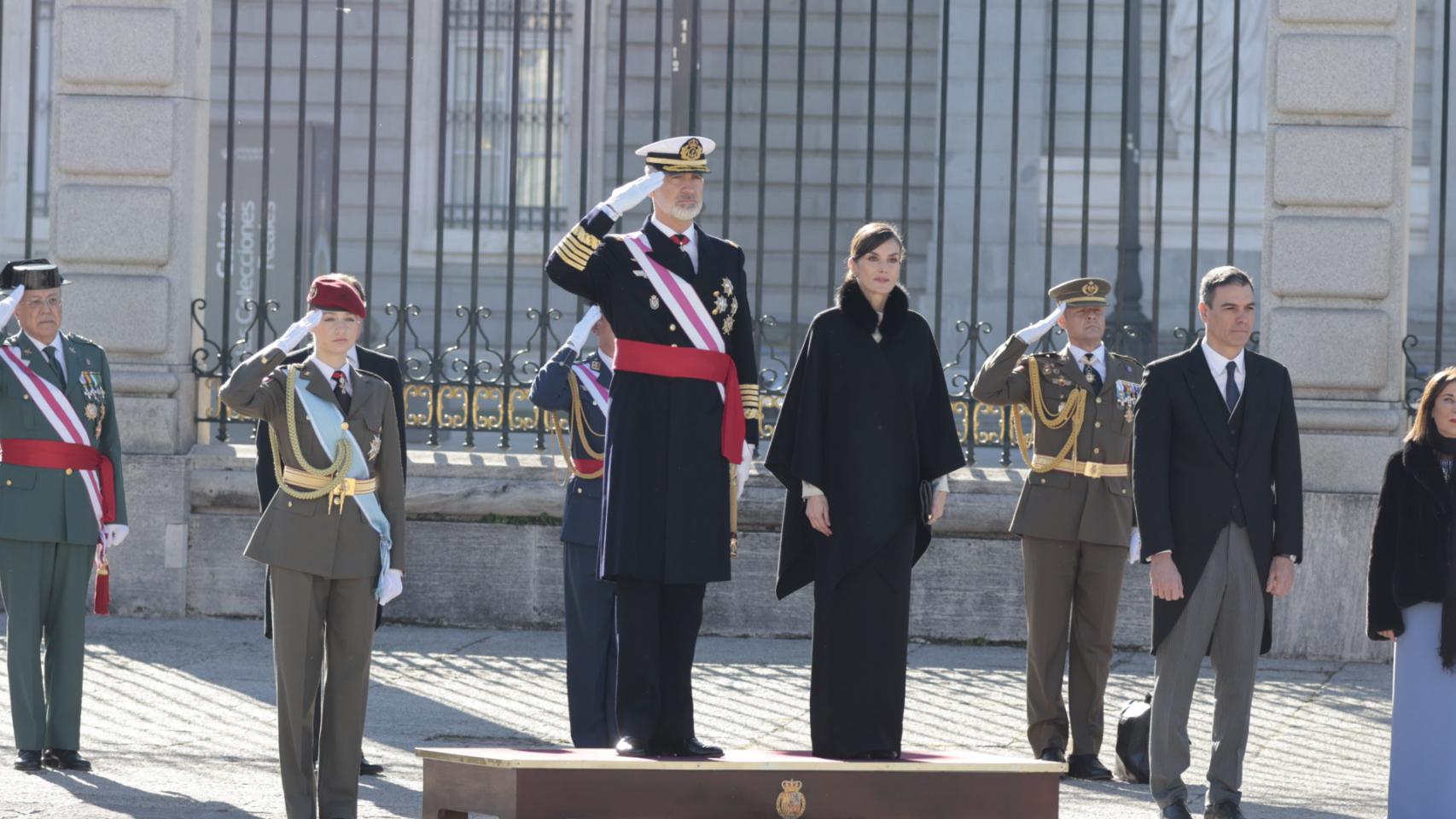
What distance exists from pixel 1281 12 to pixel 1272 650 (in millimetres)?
3055

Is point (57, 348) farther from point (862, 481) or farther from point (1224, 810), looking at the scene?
point (1224, 810)

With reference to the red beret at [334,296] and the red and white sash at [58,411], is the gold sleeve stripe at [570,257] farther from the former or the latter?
the red and white sash at [58,411]

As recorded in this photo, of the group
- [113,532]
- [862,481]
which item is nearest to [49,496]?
[113,532]

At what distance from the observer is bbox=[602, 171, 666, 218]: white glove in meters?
5.61

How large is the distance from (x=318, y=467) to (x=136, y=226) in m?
4.63

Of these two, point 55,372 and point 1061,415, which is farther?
point 1061,415

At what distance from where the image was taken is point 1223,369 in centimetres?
636

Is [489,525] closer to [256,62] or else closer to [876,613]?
[876,613]

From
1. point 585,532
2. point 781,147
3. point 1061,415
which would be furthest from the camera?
point 781,147

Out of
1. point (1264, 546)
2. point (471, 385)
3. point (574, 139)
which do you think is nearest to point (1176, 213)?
point (574, 139)

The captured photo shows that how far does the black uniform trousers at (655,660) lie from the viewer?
5.62 m

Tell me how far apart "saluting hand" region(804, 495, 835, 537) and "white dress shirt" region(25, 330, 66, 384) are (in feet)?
9.80

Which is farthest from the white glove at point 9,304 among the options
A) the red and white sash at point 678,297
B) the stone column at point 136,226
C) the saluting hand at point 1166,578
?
the saluting hand at point 1166,578

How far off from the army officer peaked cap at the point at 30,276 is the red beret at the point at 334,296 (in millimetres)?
1708
